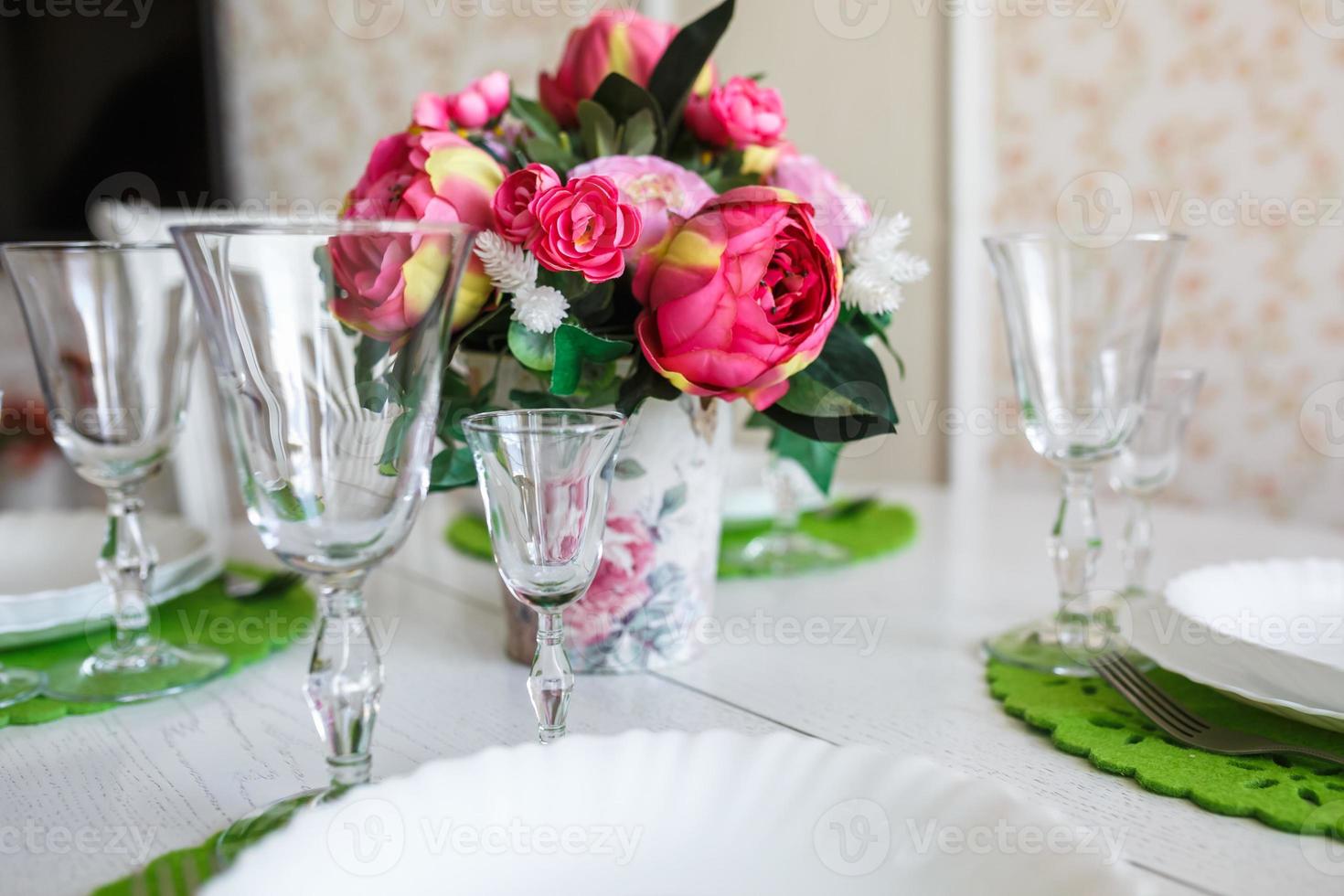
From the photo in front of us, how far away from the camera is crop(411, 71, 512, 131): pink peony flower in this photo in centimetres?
79

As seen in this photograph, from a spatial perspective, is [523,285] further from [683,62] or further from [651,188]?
[683,62]

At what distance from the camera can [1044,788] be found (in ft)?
1.95

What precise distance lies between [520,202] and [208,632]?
0.46 meters

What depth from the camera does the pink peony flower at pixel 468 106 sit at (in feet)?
2.58

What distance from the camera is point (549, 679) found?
58cm

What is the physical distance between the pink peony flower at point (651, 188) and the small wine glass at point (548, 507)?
161 mm

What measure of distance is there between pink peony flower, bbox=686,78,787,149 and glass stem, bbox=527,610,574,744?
38 centimetres

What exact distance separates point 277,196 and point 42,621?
3404 millimetres

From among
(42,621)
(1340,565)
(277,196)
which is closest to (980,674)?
(1340,565)
